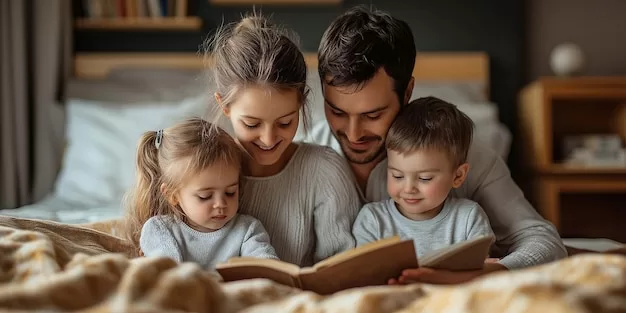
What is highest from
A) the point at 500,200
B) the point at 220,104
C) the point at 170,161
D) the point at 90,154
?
Answer: the point at 220,104

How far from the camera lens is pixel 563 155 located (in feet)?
10.5

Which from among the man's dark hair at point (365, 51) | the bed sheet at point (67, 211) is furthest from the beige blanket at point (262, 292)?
the bed sheet at point (67, 211)

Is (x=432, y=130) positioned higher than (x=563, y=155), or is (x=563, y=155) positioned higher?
(x=432, y=130)

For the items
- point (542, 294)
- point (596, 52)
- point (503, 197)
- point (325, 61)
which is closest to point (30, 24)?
point (325, 61)

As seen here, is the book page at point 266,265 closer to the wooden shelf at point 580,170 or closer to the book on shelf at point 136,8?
the wooden shelf at point 580,170

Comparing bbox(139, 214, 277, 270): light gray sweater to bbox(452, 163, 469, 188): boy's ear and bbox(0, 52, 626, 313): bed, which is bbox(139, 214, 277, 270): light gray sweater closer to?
bbox(0, 52, 626, 313): bed

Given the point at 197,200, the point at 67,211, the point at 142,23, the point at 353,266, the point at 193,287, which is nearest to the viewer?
the point at 193,287

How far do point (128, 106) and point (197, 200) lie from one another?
5.13 ft

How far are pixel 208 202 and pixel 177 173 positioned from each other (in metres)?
0.08

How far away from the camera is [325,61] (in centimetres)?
150

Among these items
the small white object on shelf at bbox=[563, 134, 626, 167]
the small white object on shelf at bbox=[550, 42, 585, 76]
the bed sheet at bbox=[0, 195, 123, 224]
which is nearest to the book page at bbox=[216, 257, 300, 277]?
the bed sheet at bbox=[0, 195, 123, 224]

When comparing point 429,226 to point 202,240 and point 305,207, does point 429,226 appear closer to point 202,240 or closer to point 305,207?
point 305,207

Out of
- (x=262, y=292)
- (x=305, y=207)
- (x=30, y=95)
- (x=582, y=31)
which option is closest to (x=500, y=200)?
(x=305, y=207)

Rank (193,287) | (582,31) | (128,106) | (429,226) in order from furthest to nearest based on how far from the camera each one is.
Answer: (582,31) < (128,106) < (429,226) < (193,287)
